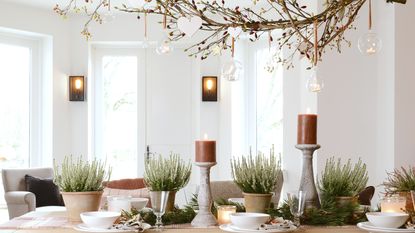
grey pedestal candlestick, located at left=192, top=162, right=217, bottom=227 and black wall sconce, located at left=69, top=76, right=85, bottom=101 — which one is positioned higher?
black wall sconce, located at left=69, top=76, right=85, bottom=101

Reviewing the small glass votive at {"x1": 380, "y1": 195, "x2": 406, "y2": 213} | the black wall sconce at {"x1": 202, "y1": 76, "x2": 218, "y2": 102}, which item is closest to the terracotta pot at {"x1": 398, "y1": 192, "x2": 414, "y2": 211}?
the small glass votive at {"x1": 380, "y1": 195, "x2": 406, "y2": 213}

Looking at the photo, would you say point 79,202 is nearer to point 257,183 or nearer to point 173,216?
point 173,216

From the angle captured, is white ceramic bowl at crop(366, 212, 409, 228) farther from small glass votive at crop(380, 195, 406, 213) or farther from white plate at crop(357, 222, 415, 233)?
small glass votive at crop(380, 195, 406, 213)

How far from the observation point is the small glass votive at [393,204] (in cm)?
264

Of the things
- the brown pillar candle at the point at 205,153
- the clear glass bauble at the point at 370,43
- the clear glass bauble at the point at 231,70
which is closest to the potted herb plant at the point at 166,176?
the brown pillar candle at the point at 205,153

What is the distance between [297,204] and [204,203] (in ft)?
1.21

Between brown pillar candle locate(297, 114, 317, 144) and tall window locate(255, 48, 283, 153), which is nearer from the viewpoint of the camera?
brown pillar candle locate(297, 114, 317, 144)

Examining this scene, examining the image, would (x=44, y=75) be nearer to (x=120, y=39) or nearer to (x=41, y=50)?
(x=41, y=50)

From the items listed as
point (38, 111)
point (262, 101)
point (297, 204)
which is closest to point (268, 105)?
point (262, 101)

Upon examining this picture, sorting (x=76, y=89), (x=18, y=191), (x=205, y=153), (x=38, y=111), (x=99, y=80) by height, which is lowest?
(x=18, y=191)

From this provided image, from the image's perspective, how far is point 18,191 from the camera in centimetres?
648

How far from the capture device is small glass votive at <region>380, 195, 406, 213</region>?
8.65 feet

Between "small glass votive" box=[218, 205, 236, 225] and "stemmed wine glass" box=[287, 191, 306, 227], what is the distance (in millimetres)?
245

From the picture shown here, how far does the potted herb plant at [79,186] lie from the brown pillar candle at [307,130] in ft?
2.66
